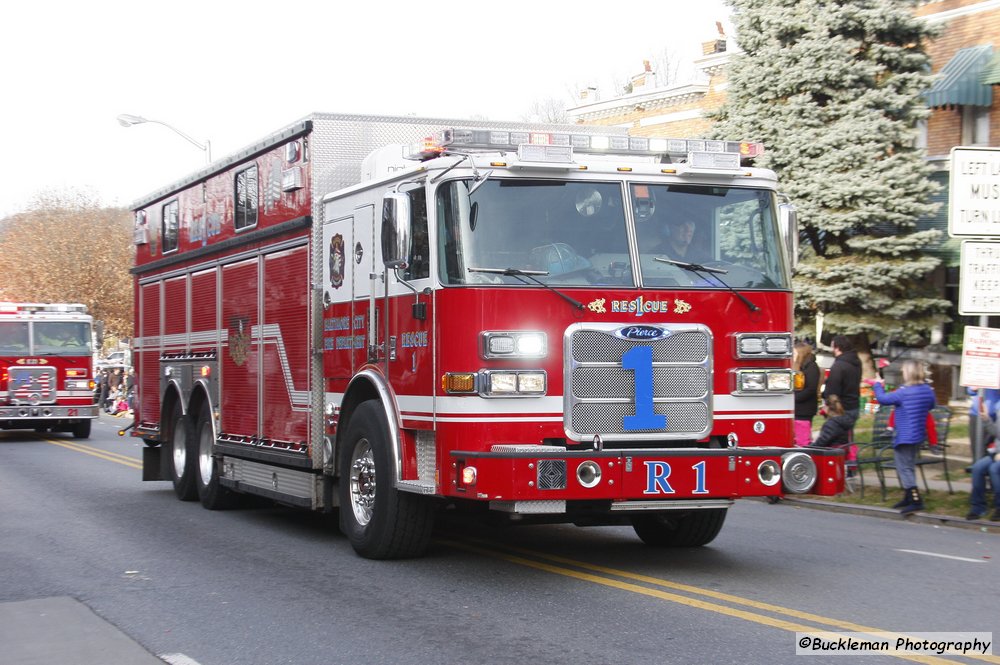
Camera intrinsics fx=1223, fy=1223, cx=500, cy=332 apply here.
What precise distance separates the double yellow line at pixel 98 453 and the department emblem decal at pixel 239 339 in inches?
312

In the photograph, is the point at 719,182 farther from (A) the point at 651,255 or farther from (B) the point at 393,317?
(B) the point at 393,317

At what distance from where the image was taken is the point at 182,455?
14.9 metres

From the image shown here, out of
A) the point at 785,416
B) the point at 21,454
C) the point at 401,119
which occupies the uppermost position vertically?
the point at 401,119

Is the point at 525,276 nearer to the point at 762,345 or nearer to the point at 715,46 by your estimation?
the point at 762,345

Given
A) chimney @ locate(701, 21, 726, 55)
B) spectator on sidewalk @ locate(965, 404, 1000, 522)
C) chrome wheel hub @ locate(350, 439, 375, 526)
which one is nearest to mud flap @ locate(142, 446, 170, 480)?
chrome wheel hub @ locate(350, 439, 375, 526)

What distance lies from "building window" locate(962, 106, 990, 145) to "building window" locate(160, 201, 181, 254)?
1613cm

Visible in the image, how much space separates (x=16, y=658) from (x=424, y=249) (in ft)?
12.5

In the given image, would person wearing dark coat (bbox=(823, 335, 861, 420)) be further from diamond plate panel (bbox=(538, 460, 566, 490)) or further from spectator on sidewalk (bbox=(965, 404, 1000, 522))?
diamond plate panel (bbox=(538, 460, 566, 490))

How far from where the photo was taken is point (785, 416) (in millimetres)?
9047

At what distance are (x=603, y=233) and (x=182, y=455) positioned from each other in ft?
26.1

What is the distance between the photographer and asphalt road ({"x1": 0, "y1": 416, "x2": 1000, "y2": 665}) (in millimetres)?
6852

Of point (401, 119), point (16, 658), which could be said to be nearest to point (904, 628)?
point (16, 658)

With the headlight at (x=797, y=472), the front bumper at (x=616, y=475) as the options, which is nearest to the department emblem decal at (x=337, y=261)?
the front bumper at (x=616, y=475)

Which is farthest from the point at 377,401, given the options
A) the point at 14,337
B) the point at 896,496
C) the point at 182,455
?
the point at 14,337
